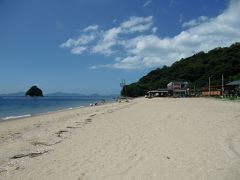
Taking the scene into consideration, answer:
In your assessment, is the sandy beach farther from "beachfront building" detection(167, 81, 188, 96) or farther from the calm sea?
"beachfront building" detection(167, 81, 188, 96)

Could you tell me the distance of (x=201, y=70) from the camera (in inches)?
4183

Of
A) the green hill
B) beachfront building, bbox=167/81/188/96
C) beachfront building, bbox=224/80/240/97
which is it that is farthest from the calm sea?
the green hill

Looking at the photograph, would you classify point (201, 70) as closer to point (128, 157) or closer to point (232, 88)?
point (232, 88)

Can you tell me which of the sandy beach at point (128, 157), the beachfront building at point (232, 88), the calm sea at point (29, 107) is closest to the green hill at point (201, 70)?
the beachfront building at point (232, 88)

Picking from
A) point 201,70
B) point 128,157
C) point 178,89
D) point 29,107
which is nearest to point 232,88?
point 178,89

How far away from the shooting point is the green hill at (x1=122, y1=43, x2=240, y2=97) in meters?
88.8

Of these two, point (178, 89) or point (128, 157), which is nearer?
point (128, 157)

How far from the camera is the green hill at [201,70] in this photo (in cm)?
8881

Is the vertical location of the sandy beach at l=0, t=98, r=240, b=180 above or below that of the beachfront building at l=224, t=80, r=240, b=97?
below

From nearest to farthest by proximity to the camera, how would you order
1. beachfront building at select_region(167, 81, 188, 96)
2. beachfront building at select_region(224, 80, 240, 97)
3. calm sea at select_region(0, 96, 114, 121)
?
calm sea at select_region(0, 96, 114, 121) → beachfront building at select_region(224, 80, 240, 97) → beachfront building at select_region(167, 81, 188, 96)

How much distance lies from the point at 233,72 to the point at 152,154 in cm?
8551

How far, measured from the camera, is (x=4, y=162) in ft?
24.5

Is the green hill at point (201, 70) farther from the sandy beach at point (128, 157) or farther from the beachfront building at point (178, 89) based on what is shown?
the sandy beach at point (128, 157)

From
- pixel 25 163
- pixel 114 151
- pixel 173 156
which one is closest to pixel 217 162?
pixel 173 156
